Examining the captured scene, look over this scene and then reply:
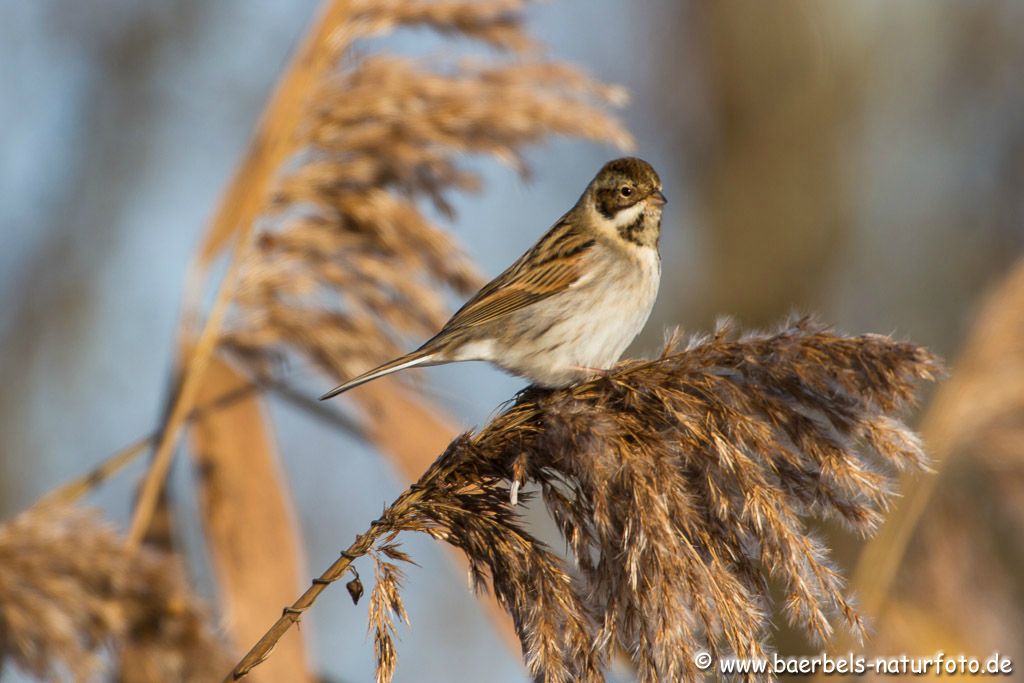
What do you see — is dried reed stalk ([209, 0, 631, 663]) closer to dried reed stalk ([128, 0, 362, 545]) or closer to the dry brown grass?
dried reed stalk ([128, 0, 362, 545])

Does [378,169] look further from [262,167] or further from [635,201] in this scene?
[635,201]

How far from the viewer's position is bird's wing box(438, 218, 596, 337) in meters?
3.46

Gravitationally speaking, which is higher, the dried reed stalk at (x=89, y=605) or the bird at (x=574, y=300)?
the bird at (x=574, y=300)

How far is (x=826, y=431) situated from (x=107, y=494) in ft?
19.3

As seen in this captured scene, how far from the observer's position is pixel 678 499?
197cm

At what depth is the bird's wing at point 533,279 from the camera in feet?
11.4

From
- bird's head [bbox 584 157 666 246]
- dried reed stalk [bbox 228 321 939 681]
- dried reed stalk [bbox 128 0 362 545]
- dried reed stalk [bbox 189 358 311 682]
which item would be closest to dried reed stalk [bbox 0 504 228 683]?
dried reed stalk [bbox 189 358 311 682]

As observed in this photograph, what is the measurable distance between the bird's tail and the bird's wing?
194 mm

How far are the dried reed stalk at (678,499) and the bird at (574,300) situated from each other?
1.16 metres

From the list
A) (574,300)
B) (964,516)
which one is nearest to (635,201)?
(574,300)

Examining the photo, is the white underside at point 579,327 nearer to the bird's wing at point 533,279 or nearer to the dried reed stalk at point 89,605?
the bird's wing at point 533,279

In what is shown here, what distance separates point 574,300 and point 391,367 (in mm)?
736

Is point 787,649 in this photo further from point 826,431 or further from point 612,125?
point 826,431

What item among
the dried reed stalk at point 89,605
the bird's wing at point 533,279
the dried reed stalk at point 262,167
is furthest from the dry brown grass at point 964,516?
the dried reed stalk at point 262,167
